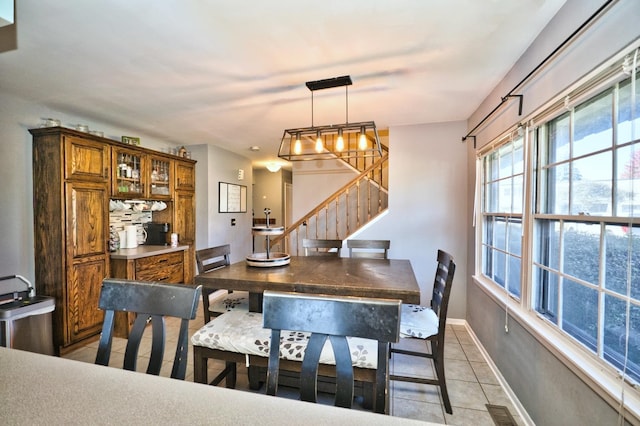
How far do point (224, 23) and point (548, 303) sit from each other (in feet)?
8.51

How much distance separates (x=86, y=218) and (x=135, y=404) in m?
2.94

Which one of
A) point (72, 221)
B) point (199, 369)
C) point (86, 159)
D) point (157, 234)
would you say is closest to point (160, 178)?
point (157, 234)

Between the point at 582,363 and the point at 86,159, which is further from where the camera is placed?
the point at 86,159

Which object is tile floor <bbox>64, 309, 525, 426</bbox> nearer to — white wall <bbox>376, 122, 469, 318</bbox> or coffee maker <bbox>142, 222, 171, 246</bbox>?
white wall <bbox>376, 122, 469, 318</bbox>

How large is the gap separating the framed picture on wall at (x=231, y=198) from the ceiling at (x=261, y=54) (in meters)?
1.79

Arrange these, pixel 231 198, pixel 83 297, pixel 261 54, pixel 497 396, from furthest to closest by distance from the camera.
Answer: pixel 231 198
pixel 83 297
pixel 497 396
pixel 261 54

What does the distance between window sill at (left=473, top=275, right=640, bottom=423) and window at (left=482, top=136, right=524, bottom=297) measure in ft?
1.08

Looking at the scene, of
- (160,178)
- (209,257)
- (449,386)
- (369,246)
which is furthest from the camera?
(160,178)

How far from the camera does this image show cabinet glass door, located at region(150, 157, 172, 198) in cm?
381

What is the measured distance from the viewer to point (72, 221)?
2.79 meters

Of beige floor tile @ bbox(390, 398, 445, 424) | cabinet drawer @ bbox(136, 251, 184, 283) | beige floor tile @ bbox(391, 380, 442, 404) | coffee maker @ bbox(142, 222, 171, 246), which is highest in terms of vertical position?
coffee maker @ bbox(142, 222, 171, 246)

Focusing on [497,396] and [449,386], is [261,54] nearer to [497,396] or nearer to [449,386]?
[449,386]

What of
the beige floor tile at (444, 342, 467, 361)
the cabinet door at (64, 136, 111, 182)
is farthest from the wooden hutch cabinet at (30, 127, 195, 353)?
the beige floor tile at (444, 342, 467, 361)

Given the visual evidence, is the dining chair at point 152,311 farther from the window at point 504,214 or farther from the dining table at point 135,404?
the window at point 504,214
